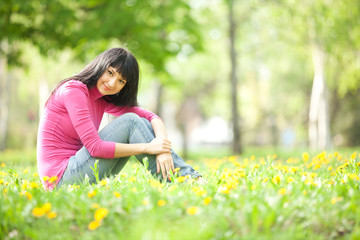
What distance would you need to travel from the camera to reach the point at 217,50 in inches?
566

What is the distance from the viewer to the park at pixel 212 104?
1.70 meters

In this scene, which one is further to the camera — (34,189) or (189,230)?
(34,189)

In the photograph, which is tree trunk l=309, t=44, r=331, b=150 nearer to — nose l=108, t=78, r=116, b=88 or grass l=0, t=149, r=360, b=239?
nose l=108, t=78, r=116, b=88

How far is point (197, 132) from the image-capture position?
4397 centimetres

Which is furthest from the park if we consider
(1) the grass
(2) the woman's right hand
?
(2) the woman's right hand

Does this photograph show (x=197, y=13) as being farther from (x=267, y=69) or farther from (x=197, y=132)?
(x=197, y=132)

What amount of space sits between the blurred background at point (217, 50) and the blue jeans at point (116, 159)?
1.03m

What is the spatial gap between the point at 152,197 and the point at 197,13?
1048 centimetres

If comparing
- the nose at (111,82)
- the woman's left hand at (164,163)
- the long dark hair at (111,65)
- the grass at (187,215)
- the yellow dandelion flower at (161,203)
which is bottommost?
the grass at (187,215)

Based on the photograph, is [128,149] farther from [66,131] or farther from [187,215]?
[187,215]

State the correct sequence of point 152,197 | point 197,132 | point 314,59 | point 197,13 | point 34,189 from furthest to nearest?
point 197,132 → point 314,59 → point 197,13 → point 34,189 → point 152,197

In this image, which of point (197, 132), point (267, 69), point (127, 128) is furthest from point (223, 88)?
point (197, 132)

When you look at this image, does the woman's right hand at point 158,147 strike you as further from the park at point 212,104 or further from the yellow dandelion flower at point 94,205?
the yellow dandelion flower at point 94,205

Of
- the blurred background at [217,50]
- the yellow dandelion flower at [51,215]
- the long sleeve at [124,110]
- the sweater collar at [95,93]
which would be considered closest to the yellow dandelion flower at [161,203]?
the yellow dandelion flower at [51,215]
